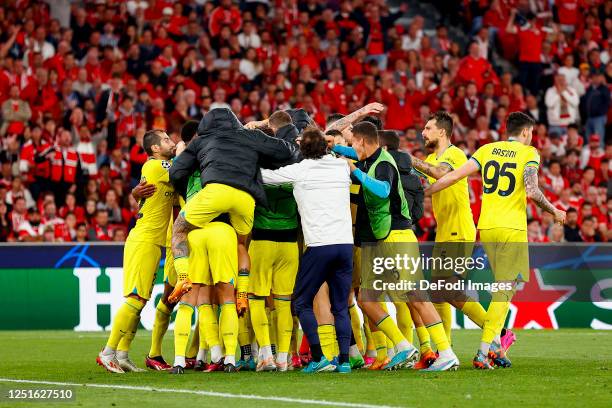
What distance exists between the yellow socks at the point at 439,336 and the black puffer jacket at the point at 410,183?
4.50 feet

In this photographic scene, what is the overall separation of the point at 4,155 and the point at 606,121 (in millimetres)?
12547

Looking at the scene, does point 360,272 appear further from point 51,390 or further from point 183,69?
point 183,69

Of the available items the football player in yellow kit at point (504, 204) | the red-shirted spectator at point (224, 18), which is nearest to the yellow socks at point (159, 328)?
the football player in yellow kit at point (504, 204)

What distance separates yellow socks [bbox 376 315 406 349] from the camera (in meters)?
11.5

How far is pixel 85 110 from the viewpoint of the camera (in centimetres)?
2195

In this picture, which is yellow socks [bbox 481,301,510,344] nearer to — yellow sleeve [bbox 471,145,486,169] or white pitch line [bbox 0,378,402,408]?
yellow sleeve [bbox 471,145,486,169]

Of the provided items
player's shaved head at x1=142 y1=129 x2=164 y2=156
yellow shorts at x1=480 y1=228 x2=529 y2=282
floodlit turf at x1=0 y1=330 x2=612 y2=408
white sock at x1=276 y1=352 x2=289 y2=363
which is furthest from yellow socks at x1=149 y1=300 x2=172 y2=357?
yellow shorts at x1=480 y1=228 x2=529 y2=282

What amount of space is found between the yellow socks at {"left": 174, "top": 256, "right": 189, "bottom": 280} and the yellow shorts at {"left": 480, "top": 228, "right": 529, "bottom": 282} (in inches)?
120

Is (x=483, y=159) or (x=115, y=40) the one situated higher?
(x=115, y=40)

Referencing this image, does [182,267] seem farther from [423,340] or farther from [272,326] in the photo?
[423,340]

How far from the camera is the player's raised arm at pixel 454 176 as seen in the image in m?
11.8

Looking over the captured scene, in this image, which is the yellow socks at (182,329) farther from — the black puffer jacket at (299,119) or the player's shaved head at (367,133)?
the black puffer jacket at (299,119)

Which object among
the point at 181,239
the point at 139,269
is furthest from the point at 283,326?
the point at 139,269

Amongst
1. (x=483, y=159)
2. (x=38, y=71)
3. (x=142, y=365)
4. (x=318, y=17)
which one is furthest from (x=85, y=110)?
(x=483, y=159)
